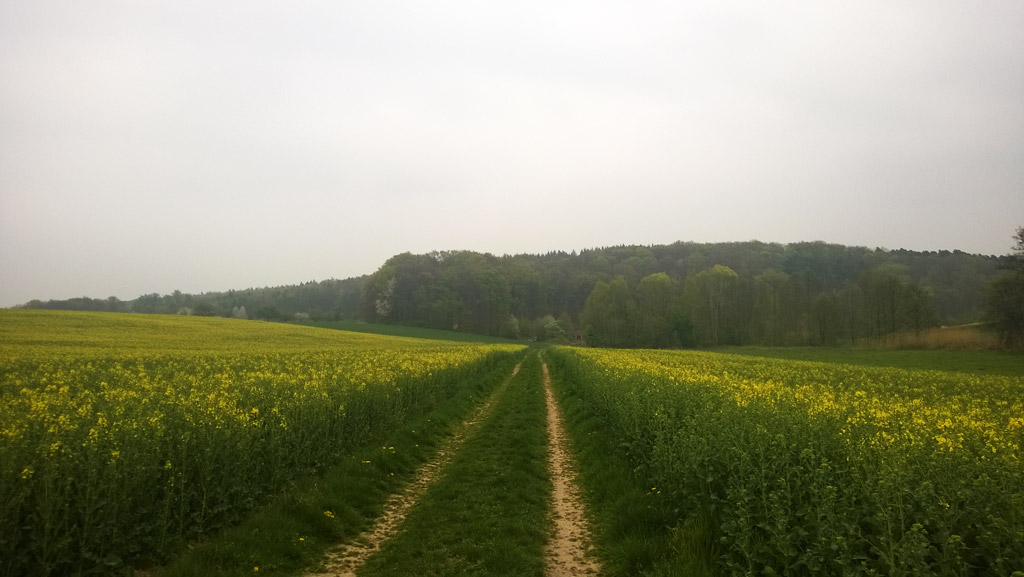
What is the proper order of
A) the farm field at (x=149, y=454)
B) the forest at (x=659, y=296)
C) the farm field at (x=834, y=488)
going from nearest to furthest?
1. the farm field at (x=834, y=488)
2. the farm field at (x=149, y=454)
3. the forest at (x=659, y=296)

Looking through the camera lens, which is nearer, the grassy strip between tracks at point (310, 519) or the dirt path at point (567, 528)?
the grassy strip between tracks at point (310, 519)

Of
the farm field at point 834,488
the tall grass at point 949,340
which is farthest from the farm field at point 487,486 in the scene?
the tall grass at point 949,340

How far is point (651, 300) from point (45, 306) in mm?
85958

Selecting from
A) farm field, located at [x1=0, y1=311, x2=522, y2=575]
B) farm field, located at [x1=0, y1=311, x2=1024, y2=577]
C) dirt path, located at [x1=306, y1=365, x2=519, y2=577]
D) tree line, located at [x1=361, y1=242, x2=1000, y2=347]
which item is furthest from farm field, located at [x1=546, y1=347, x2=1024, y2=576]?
tree line, located at [x1=361, y1=242, x2=1000, y2=347]

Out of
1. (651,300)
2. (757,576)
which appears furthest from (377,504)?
(651,300)

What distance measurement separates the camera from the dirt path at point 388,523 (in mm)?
6299

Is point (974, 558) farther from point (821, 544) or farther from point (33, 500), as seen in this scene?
point (33, 500)

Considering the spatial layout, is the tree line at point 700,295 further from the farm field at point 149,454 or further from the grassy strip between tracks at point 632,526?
the farm field at point 149,454

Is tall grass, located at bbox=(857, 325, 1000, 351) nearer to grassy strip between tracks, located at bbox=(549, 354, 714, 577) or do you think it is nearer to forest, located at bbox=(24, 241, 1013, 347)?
forest, located at bbox=(24, 241, 1013, 347)

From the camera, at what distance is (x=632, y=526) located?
698cm

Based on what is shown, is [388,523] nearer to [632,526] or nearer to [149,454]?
[149,454]

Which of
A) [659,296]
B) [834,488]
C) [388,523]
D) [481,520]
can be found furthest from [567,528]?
[659,296]

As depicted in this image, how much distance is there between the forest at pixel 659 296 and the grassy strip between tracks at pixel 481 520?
58.1 meters

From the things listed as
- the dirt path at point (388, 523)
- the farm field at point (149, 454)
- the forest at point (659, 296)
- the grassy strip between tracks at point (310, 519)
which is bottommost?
the dirt path at point (388, 523)
